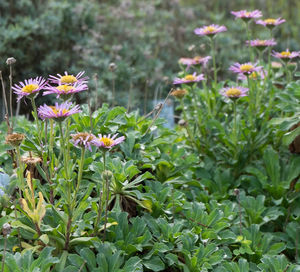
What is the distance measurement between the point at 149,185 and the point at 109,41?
3144mm

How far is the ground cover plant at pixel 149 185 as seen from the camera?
1331mm

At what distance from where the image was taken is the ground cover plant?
4.37 ft

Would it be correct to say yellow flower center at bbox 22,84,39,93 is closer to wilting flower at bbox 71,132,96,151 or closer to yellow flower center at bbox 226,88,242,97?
wilting flower at bbox 71,132,96,151

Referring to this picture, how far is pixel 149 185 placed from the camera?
170 cm

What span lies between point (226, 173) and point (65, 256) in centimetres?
100

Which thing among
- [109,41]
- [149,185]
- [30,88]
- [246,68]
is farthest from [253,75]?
[109,41]

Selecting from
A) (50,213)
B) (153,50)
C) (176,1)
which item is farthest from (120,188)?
(176,1)

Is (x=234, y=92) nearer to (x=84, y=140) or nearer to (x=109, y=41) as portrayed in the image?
(x=84, y=140)

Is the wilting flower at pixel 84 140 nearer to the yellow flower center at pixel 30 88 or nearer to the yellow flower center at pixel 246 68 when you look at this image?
the yellow flower center at pixel 30 88

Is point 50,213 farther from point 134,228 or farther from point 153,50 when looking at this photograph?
point 153,50

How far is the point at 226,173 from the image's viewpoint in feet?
7.00

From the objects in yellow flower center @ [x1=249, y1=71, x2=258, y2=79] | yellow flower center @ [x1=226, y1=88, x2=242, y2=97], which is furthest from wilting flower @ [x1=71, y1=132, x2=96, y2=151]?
yellow flower center @ [x1=249, y1=71, x2=258, y2=79]

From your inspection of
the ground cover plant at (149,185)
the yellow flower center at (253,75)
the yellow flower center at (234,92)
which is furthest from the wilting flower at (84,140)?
the yellow flower center at (253,75)

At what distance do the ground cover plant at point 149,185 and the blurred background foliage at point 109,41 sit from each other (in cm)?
88
